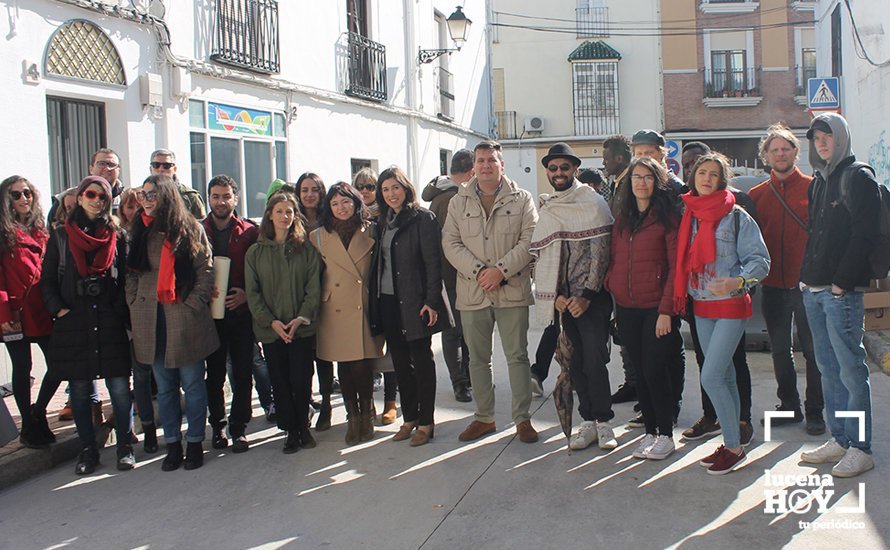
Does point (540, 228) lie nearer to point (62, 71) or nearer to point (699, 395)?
point (699, 395)

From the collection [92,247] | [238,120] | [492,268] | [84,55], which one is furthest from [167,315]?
[238,120]

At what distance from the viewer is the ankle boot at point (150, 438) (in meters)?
5.77

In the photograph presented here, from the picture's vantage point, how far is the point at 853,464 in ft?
15.1

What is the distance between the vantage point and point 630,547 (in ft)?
12.8

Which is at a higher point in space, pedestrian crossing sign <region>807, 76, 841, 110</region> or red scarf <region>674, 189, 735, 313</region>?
pedestrian crossing sign <region>807, 76, 841, 110</region>

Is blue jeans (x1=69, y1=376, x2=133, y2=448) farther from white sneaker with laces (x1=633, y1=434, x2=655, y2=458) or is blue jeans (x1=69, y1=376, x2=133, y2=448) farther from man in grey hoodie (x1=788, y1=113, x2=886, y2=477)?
man in grey hoodie (x1=788, y1=113, x2=886, y2=477)

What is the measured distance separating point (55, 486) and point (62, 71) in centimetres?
501

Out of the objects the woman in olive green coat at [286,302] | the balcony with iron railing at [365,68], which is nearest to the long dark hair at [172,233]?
the woman in olive green coat at [286,302]

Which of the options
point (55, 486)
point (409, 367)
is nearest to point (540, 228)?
point (409, 367)

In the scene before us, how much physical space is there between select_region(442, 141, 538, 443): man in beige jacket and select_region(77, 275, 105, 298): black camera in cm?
227

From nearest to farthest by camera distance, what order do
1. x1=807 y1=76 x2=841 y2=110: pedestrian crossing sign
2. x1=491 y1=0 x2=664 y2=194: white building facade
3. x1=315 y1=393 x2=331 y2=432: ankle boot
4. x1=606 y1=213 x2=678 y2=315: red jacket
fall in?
x1=606 y1=213 x2=678 y2=315: red jacket
x1=315 y1=393 x2=331 y2=432: ankle boot
x1=807 y1=76 x2=841 y2=110: pedestrian crossing sign
x1=491 y1=0 x2=664 y2=194: white building facade

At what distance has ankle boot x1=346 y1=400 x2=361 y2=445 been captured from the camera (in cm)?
587

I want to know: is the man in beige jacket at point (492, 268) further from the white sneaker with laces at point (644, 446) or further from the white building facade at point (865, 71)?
the white building facade at point (865, 71)

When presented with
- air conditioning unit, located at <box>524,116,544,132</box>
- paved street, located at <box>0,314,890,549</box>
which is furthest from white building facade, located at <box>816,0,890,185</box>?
air conditioning unit, located at <box>524,116,544,132</box>
